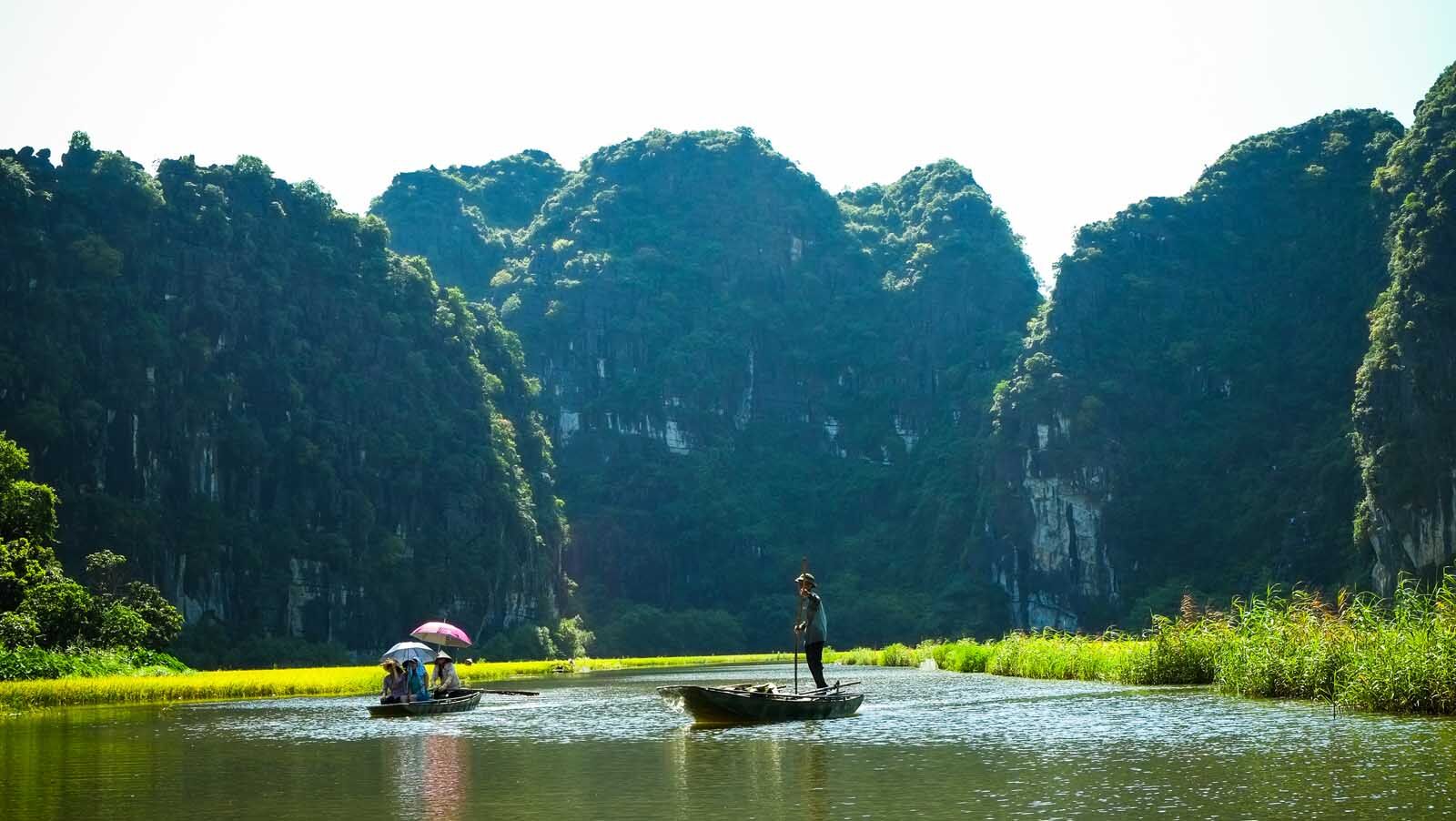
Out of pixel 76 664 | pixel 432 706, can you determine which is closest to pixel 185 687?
pixel 76 664

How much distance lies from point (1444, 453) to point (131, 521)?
77.7 meters

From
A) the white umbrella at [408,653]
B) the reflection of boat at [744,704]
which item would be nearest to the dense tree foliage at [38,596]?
Answer: the white umbrella at [408,653]

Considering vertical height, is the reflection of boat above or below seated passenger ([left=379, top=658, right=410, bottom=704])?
below

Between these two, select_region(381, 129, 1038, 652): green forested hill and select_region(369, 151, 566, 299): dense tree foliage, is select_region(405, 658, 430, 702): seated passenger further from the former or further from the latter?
select_region(369, 151, 566, 299): dense tree foliage

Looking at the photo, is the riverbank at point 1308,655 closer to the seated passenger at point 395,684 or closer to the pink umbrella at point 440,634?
the pink umbrella at point 440,634

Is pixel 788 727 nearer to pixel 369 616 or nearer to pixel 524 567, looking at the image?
pixel 369 616

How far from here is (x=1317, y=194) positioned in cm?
13438

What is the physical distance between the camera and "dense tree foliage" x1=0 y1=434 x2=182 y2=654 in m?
46.4

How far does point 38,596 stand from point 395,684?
71.6ft

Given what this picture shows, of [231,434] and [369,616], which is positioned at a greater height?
[231,434]

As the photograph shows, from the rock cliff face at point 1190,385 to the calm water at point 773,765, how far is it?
3567 inches

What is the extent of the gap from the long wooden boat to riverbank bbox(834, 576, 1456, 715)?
17106 mm

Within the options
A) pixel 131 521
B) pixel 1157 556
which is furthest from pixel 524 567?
pixel 1157 556

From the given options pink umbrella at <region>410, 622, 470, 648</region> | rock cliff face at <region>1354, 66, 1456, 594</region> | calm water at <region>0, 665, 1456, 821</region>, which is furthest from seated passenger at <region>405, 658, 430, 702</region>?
rock cliff face at <region>1354, 66, 1456, 594</region>
